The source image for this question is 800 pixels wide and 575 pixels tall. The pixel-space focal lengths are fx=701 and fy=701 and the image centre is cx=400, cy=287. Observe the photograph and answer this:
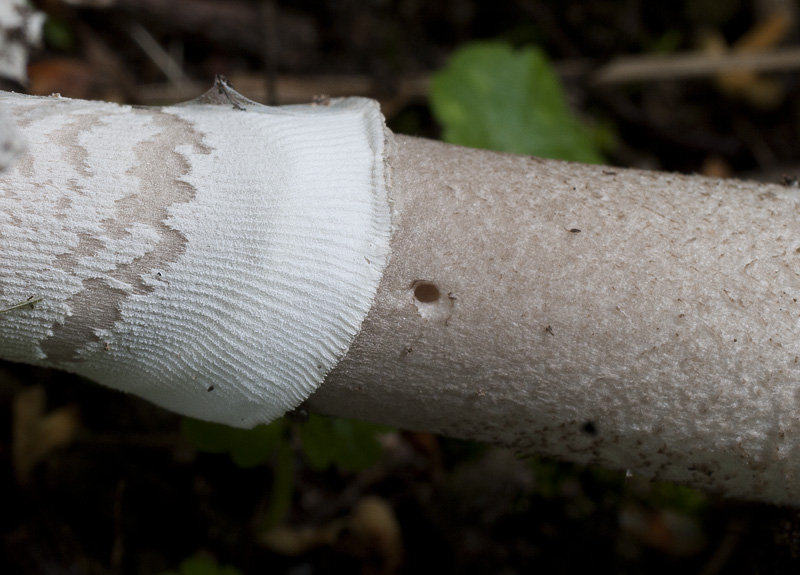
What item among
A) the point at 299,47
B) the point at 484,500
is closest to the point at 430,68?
the point at 299,47

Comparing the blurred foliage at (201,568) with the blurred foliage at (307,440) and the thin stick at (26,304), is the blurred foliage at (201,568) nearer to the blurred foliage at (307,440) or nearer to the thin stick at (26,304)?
the blurred foliage at (307,440)

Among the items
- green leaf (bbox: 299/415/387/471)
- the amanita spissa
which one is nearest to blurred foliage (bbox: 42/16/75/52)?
the amanita spissa

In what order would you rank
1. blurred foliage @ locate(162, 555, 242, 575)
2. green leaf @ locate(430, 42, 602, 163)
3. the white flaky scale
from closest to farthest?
the white flaky scale < blurred foliage @ locate(162, 555, 242, 575) < green leaf @ locate(430, 42, 602, 163)

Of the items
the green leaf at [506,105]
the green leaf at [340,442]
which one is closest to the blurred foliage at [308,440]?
the green leaf at [340,442]

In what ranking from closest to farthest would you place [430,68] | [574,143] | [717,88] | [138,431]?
[138,431] → [574,143] → [430,68] → [717,88]

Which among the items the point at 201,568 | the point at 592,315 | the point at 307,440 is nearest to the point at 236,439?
the point at 307,440

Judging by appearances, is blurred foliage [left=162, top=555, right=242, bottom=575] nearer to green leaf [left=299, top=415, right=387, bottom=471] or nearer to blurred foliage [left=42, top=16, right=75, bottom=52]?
green leaf [left=299, top=415, right=387, bottom=471]

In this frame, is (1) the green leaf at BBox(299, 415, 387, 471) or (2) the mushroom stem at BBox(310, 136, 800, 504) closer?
(2) the mushroom stem at BBox(310, 136, 800, 504)

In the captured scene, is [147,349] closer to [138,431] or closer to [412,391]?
[412,391]
